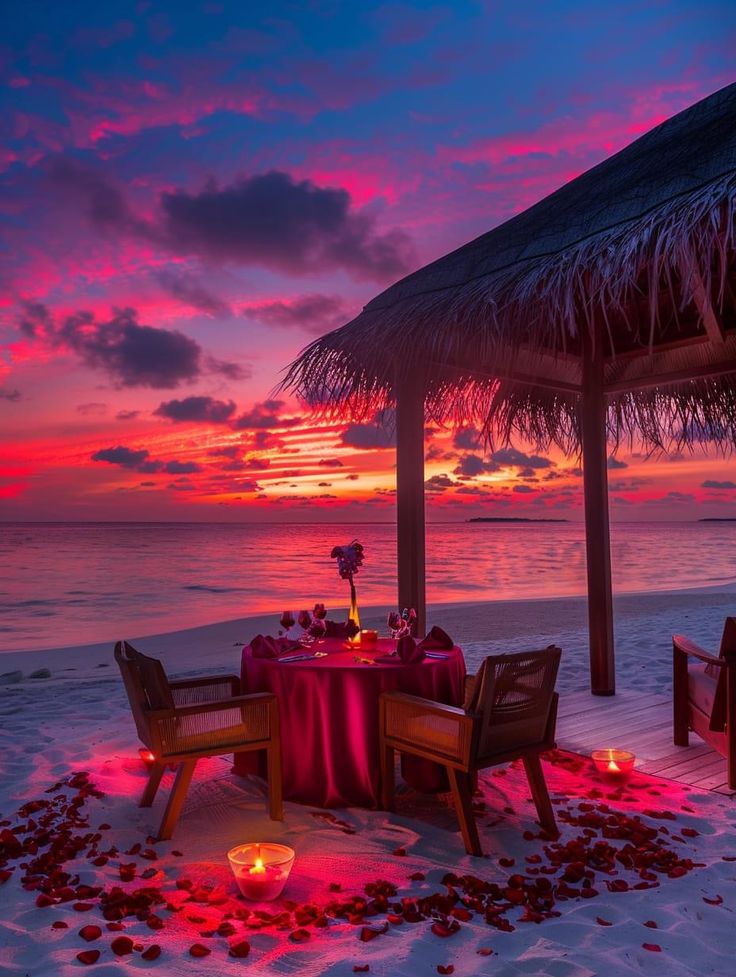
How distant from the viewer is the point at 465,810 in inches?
93.7

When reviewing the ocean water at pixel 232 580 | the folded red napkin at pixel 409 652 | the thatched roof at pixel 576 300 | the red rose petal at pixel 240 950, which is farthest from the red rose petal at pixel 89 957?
the ocean water at pixel 232 580

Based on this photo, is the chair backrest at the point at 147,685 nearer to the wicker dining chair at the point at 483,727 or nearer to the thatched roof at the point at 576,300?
the wicker dining chair at the point at 483,727

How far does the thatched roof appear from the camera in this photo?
294cm

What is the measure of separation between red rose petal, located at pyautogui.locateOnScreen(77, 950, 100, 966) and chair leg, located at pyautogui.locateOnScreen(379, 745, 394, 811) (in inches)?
50.9

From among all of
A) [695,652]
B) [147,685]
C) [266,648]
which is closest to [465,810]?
[266,648]

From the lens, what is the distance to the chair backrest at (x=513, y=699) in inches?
92.5

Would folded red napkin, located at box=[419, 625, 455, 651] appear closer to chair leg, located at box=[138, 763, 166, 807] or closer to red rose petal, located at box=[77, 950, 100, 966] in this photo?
chair leg, located at box=[138, 763, 166, 807]

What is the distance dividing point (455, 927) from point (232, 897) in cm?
68

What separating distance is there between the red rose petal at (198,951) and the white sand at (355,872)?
2 centimetres

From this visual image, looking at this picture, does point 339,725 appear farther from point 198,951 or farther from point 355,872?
point 198,951

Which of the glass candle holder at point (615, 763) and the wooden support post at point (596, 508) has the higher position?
the wooden support post at point (596, 508)

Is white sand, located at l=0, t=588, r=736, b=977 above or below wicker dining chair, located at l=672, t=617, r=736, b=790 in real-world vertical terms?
below

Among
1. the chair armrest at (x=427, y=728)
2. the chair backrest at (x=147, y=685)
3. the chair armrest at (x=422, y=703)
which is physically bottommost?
the chair armrest at (x=427, y=728)

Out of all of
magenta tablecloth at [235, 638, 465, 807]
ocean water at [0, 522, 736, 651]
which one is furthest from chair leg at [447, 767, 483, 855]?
ocean water at [0, 522, 736, 651]
